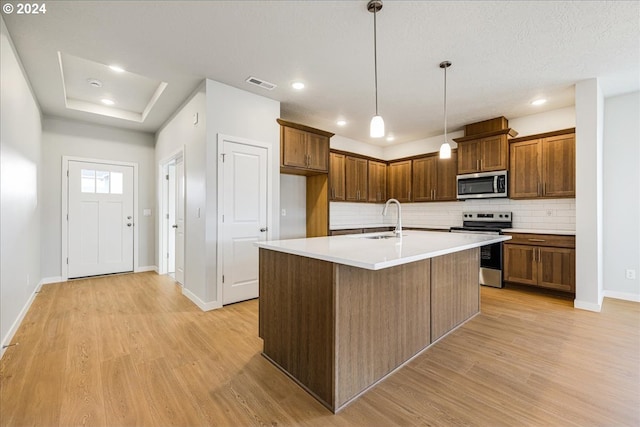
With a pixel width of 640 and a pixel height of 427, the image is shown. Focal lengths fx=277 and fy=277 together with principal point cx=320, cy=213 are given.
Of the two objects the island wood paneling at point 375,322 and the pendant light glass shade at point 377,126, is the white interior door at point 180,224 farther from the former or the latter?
the island wood paneling at point 375,322

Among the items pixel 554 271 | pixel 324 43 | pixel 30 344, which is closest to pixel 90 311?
pixel 30 344

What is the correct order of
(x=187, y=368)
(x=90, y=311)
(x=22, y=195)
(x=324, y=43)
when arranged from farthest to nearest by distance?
(x=90, y=311), (x=22, y=195), (x=324, y=43), (x=187, y=368)

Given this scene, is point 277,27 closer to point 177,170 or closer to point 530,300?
point 177,170

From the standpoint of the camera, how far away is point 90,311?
3.23 m

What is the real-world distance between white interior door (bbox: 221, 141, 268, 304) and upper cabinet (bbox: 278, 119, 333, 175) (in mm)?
407

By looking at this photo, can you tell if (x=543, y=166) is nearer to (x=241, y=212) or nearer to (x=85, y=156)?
(x=241, y=212)

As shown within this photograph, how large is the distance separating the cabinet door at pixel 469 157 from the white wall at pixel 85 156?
5837mm

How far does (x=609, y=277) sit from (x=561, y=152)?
1.85 m

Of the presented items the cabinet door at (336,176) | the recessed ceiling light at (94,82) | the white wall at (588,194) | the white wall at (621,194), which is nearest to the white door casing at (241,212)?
the cabinet door at (336,176)

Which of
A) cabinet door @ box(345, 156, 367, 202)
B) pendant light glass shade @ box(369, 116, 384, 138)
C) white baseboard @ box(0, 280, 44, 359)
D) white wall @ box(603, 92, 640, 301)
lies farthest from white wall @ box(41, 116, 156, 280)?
white wall @ box(603, 92, 640, 301)

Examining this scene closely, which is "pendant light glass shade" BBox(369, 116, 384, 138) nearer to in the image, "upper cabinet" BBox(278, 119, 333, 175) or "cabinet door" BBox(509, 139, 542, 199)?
"upper cabinet" BBox(278, 119, 333, 175)

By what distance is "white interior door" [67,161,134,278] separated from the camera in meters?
4.70

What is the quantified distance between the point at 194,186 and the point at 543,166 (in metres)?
4.96

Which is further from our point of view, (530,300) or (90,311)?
(530,300)
